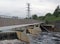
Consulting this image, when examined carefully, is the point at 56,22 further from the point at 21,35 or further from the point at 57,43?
the point at 21,35

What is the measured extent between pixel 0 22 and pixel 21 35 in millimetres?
10163

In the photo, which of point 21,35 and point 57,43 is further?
point 57,43

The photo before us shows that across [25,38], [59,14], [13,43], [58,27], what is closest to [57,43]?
[25,38]

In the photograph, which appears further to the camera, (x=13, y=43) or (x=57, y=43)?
(x=57, y=43)

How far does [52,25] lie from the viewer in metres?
58.5

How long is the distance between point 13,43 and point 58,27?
47407 millimetres

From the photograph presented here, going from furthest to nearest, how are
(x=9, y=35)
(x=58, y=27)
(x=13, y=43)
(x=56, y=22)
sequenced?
(x=56, y=22) < (x=58, y=27) < (x=9, y=35) < (x=13, y=43)

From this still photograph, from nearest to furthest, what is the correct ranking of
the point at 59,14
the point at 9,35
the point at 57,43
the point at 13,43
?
the point at 13,43
the point at 9,35
the point at 57,43
the point at 59,14

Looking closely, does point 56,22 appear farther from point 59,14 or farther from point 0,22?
point 0,22

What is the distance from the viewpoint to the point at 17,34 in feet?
41.4

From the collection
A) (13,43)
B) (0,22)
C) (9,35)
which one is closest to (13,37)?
(9,35)

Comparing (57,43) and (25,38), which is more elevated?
(25,38)

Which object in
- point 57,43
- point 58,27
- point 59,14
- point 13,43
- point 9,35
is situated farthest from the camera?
point 59,14

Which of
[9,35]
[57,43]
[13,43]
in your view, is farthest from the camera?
[57,43]
